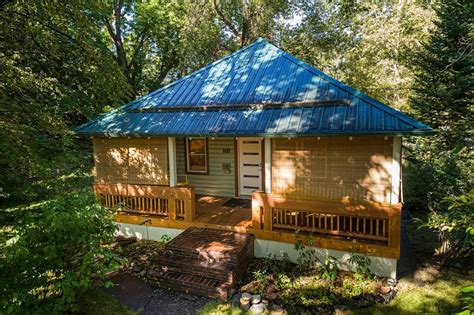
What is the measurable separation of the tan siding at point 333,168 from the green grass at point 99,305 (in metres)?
3.83

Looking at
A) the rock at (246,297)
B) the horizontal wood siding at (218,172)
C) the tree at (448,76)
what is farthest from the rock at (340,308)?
the tree at (448,76)

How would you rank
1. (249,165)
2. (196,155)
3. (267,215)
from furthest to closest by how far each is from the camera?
1. (196,155)
2. (249,165)
3. (267,215)

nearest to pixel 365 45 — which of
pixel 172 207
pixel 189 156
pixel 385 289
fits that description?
pixel 189 156

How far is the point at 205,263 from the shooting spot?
19.3 ft

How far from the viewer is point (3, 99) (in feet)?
19.6

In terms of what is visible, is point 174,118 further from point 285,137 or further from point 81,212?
point 81,212

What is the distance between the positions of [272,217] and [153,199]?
340 cm

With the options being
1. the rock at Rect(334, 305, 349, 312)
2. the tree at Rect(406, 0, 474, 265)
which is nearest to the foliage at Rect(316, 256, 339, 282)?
the rock at Rect(334, 305, 349, 312)

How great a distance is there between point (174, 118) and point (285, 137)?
3.18 meters

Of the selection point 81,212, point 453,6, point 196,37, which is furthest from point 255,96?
point 196,37

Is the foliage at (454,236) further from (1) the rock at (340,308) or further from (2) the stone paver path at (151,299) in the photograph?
(2) the stone paver path at (151,299)

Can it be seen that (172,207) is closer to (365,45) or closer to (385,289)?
A: (385,289)

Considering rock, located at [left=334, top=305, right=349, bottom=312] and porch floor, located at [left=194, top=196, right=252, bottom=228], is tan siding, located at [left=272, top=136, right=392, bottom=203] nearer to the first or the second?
porch floor, located at [left=194, top=196, right=252, bottom=228]

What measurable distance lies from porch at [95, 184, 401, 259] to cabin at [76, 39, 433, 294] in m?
0.02
